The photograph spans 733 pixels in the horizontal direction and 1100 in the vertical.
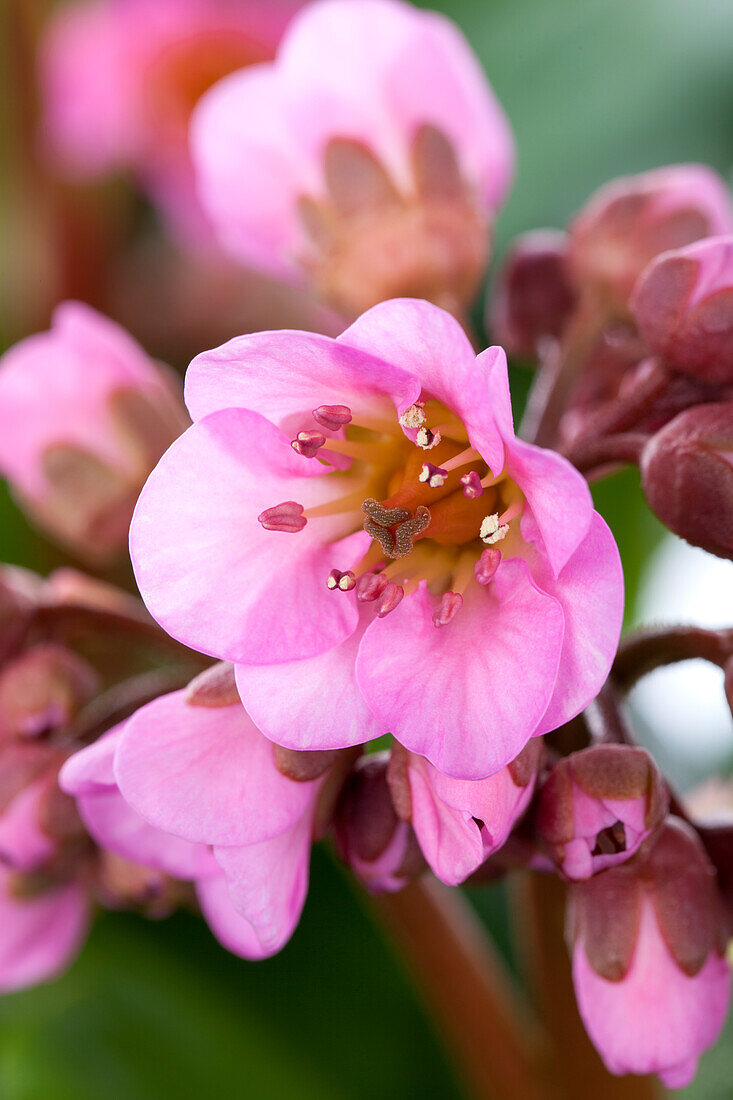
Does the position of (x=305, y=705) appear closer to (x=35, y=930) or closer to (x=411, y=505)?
(x=411, y=505)

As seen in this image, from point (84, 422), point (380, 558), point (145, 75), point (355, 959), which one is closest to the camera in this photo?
point (380, 558)

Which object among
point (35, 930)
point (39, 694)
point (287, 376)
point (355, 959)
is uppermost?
point (287, 376)

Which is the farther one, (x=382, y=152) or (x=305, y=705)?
(x=382, y=152)

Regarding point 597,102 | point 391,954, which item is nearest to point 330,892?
point 391,954

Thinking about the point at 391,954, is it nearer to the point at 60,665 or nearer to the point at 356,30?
the point at 60,665

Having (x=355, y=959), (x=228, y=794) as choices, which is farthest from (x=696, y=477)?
(x=355, y=959)

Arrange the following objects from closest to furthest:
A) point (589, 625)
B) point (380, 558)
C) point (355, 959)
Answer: point (589, 625), point (380, 558), point (355, 959)

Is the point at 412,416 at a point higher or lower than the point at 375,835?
higher
